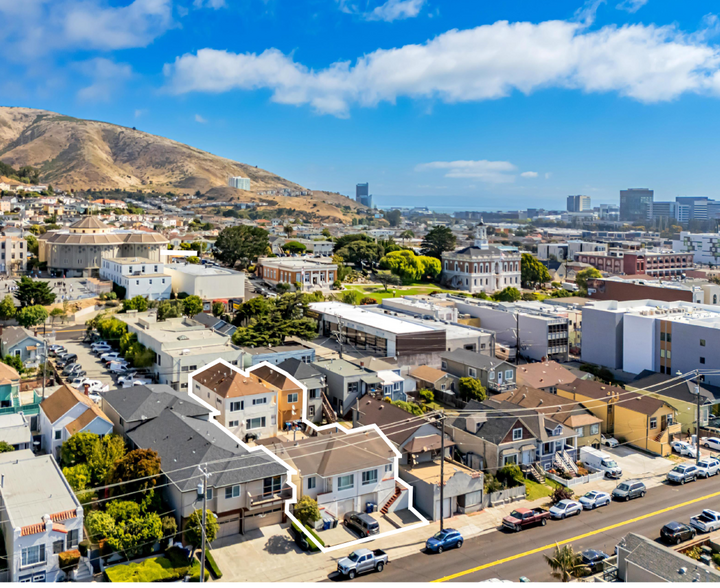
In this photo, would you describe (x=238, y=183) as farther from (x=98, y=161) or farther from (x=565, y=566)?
(x=565, y=566)

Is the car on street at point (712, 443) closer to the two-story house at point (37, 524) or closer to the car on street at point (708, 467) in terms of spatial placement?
the car on street at point (708, 467)

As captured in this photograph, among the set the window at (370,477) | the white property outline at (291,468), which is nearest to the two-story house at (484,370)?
the white property outline at (291,468)

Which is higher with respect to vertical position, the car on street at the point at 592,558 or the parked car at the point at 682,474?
the car on street at the point at 592,558

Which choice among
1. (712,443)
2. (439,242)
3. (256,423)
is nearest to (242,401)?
(256,423)

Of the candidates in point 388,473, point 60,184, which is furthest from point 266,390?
point 60,184

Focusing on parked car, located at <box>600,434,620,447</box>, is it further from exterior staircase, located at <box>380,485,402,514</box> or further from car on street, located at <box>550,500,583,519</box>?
exterior staircase, located at <box>380,485,402,514</box>
